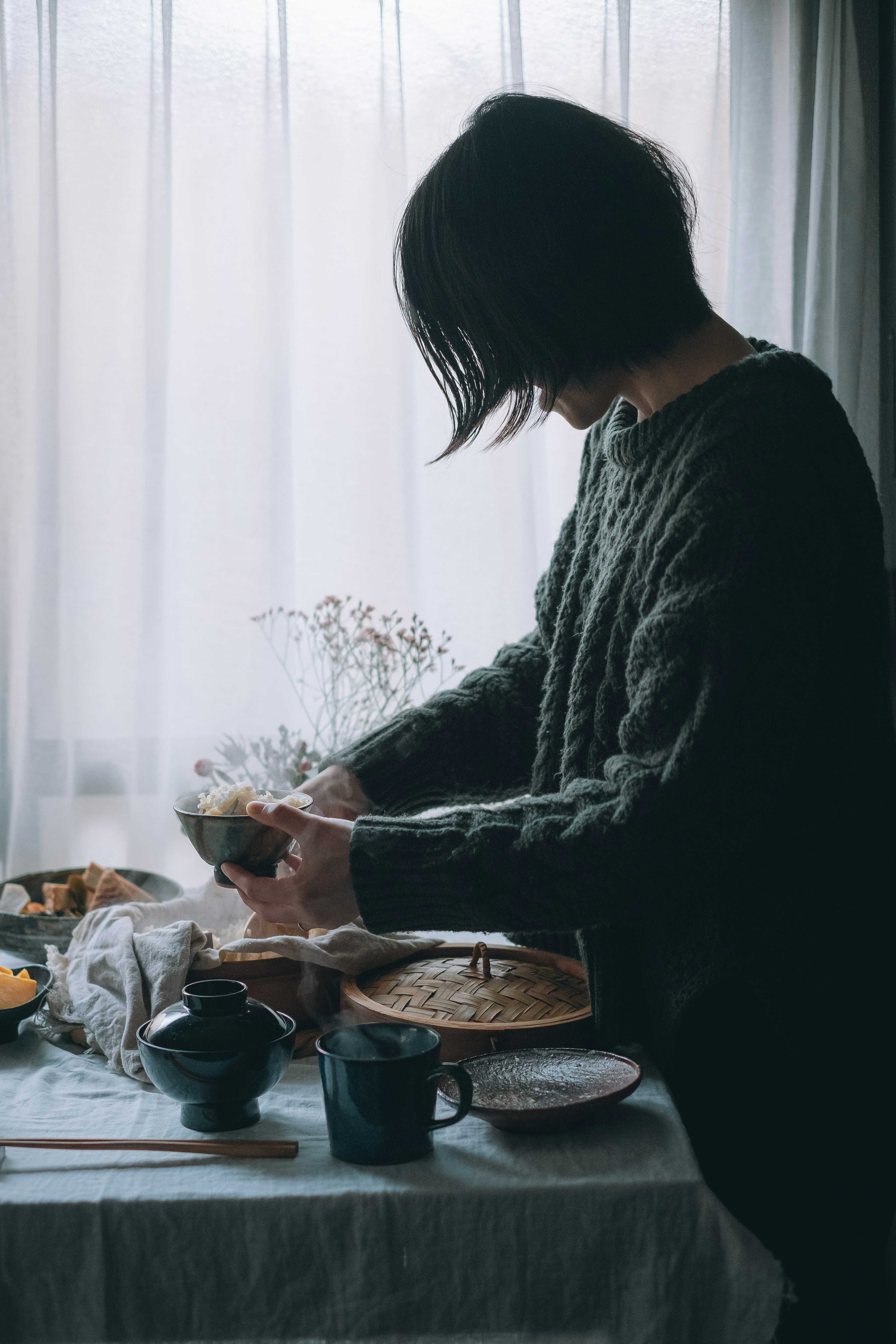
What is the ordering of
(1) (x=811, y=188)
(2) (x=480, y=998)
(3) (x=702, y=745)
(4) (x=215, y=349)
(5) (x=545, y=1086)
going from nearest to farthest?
1. (3) (x=702, y=745)
2. (5) (x=545, y=1086)
3. (2) (x=480, y=998)
4. (1) (x=811, y=188)
5. (4) (x=215, y=349)

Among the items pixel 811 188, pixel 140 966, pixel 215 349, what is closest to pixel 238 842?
pixel 140 966

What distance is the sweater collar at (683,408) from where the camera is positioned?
822 mm

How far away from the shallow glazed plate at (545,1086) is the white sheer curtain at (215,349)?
47.3 inches

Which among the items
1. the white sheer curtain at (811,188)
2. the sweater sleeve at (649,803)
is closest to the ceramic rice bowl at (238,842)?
the sweater sleeve at (649,803)

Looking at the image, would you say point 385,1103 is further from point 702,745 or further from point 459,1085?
point 702,745

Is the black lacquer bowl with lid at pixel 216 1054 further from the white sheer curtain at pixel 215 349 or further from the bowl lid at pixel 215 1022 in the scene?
the white sheer curtain at pixel 215 349

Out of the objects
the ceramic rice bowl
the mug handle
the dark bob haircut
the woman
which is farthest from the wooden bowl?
the dark bob haircut

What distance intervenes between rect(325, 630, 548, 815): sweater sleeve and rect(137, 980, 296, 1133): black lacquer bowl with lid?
308 mm

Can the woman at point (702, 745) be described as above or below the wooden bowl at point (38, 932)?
above

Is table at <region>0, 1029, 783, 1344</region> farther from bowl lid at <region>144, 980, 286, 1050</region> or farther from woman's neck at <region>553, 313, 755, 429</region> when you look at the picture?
woman's neck at <region>553, 313, 755, 429</region>

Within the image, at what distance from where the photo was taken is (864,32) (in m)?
1.80

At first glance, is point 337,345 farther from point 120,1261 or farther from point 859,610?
point 120,1261

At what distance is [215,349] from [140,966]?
4.33ft

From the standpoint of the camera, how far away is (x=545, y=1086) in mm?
852
